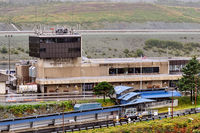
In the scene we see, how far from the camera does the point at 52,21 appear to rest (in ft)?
566

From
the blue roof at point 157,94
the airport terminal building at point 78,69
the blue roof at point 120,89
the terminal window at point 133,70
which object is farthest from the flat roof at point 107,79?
the blue roof at point 157,94

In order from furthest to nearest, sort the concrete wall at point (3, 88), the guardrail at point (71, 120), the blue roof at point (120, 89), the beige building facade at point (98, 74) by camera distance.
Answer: the beige building facade at point (98, 74), the blue roof at point (120, 89), the concrete wall at point (3, 88), the guardrail at point (71, 120)

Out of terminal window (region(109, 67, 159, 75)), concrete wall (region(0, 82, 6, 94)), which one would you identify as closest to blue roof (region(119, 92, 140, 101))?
terminal window (region(109, 67, 159, 75))

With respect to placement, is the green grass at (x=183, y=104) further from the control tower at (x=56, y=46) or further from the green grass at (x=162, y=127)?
the control tower at (x=56, y=46)

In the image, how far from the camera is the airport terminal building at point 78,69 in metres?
66.9

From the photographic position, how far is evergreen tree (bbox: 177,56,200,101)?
67.5m

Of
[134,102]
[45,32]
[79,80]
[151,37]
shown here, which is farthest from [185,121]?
[151,37]

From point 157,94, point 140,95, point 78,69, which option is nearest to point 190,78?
point 157,94

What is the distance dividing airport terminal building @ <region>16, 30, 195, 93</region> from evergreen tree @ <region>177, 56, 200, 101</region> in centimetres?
341

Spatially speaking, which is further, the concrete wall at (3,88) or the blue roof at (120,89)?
the blue roof at (120,89)

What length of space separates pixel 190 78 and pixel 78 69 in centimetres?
1108

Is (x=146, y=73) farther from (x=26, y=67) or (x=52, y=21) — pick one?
(x=52, y=21)

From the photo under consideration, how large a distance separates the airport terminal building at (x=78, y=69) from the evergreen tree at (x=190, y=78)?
11.2 feet

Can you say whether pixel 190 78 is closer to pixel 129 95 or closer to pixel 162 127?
pixel 129 95
